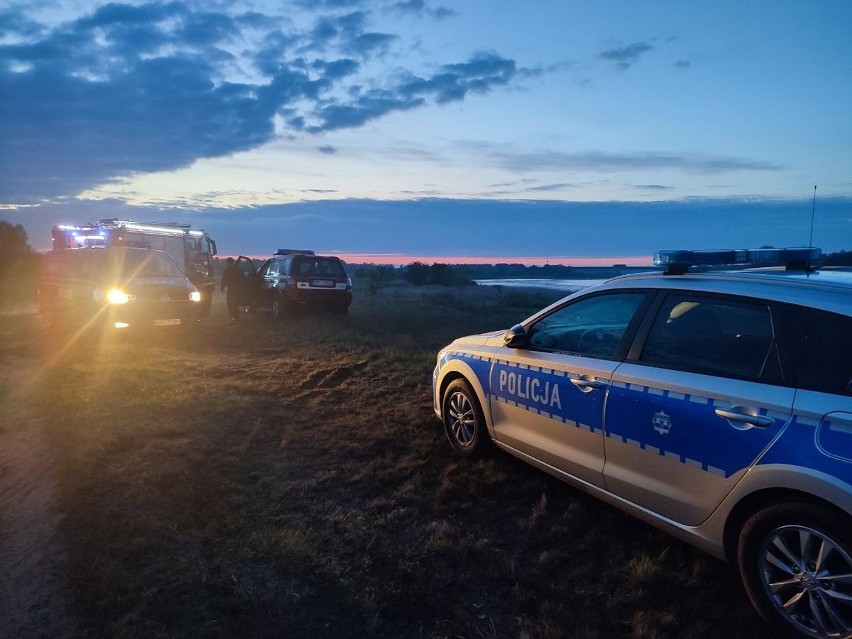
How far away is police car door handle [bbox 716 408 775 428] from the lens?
2.94 metres

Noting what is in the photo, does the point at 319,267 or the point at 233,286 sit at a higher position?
the point at 319,267

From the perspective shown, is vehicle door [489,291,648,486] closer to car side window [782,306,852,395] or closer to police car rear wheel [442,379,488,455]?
police car rear wheel [442,379,488,455]

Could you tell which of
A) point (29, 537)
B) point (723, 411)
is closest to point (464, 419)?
point (723, 411)

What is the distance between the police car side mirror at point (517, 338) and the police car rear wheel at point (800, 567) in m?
2.07

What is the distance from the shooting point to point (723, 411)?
3113mm

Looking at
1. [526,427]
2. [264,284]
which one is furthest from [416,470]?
[264,284]

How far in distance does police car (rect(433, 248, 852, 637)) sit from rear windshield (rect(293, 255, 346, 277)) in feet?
39.6

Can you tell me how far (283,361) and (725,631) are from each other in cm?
841

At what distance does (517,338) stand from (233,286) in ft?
43.9

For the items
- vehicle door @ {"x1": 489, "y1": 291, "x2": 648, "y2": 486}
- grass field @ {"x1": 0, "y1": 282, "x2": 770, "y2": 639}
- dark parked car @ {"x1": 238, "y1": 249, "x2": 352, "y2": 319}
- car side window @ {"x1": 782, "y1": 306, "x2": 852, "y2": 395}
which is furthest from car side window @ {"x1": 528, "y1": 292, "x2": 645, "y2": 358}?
dark parked car @ {"x1": 238, "y1": 249, "x2": 352, "y2": 319}

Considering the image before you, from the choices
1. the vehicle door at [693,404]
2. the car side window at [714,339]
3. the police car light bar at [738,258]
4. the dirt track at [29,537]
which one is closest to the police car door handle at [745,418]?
the vehicle door at [693,404]

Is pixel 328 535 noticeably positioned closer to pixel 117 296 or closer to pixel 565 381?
pixel 565 381

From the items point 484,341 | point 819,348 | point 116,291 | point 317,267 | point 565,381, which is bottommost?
point 565,381

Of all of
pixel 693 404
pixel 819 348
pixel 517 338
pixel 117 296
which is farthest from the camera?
pixel 117 296
